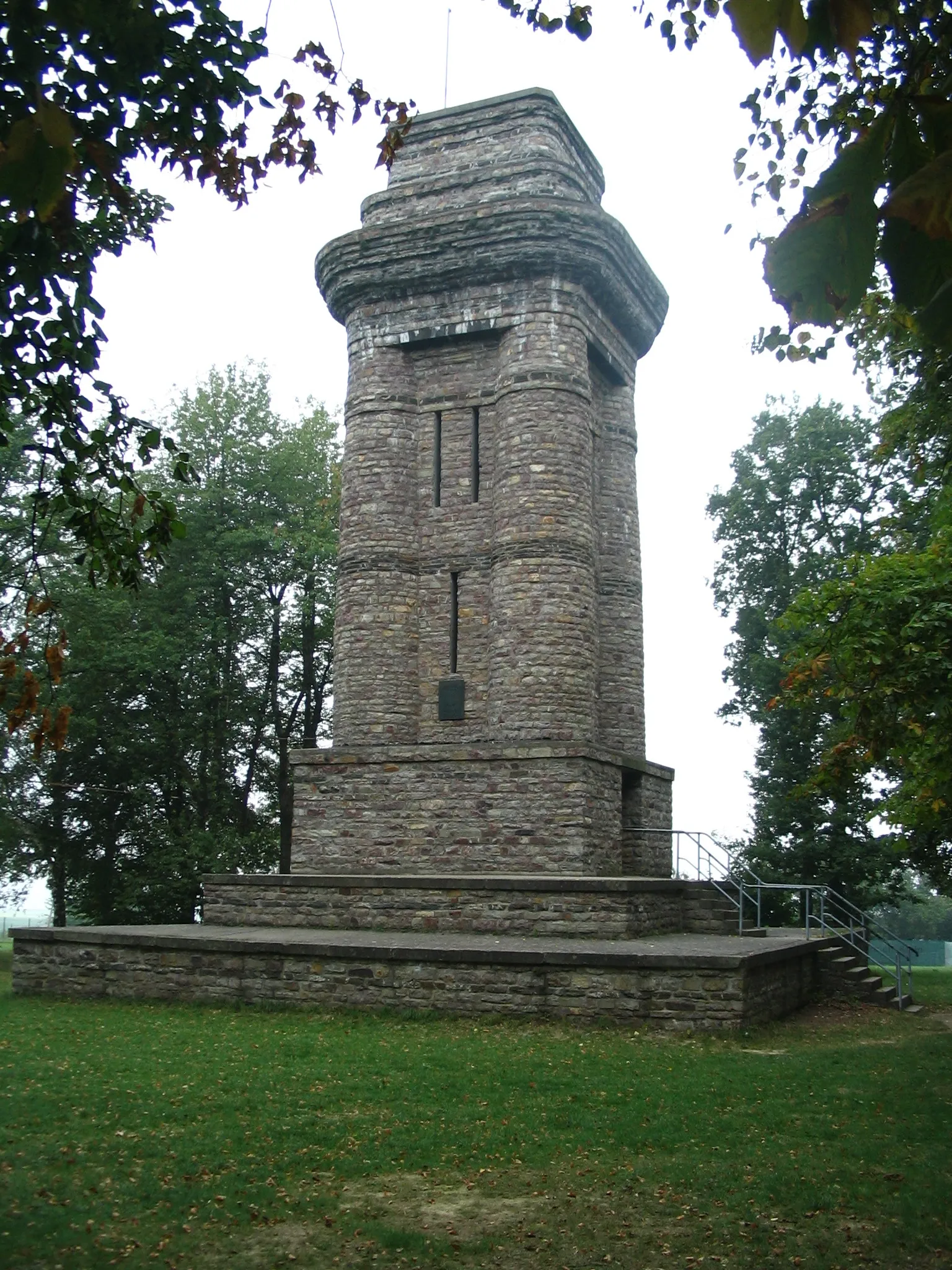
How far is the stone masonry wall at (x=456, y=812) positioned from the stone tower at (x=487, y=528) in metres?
0.03

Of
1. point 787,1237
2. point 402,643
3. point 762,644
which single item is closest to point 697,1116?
point 787,1237

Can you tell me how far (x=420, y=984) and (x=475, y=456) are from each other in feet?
27.9

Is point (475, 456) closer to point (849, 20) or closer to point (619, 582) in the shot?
point (619, 582)

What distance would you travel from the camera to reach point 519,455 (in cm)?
1708

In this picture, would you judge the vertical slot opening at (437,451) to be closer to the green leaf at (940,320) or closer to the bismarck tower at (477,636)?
the bismarck tower at (477,636)

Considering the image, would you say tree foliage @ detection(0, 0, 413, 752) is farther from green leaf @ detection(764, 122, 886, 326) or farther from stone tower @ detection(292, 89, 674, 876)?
stone tower @ detection(292, 89, 674, 876)

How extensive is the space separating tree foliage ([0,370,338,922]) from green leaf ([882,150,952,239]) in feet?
78.7

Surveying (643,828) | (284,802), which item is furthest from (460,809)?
(284,802)

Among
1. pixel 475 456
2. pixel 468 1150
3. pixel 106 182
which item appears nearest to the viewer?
pixel 106 182

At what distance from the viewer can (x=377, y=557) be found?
1770 centimetres

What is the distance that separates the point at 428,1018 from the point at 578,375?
976 centimetres

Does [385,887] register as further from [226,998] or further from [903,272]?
[903,272]

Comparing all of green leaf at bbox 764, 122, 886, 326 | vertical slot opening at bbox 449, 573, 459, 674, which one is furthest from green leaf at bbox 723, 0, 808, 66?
vertical slot opening at bbox 449, 573, 459, 674

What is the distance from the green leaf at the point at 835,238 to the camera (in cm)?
143
